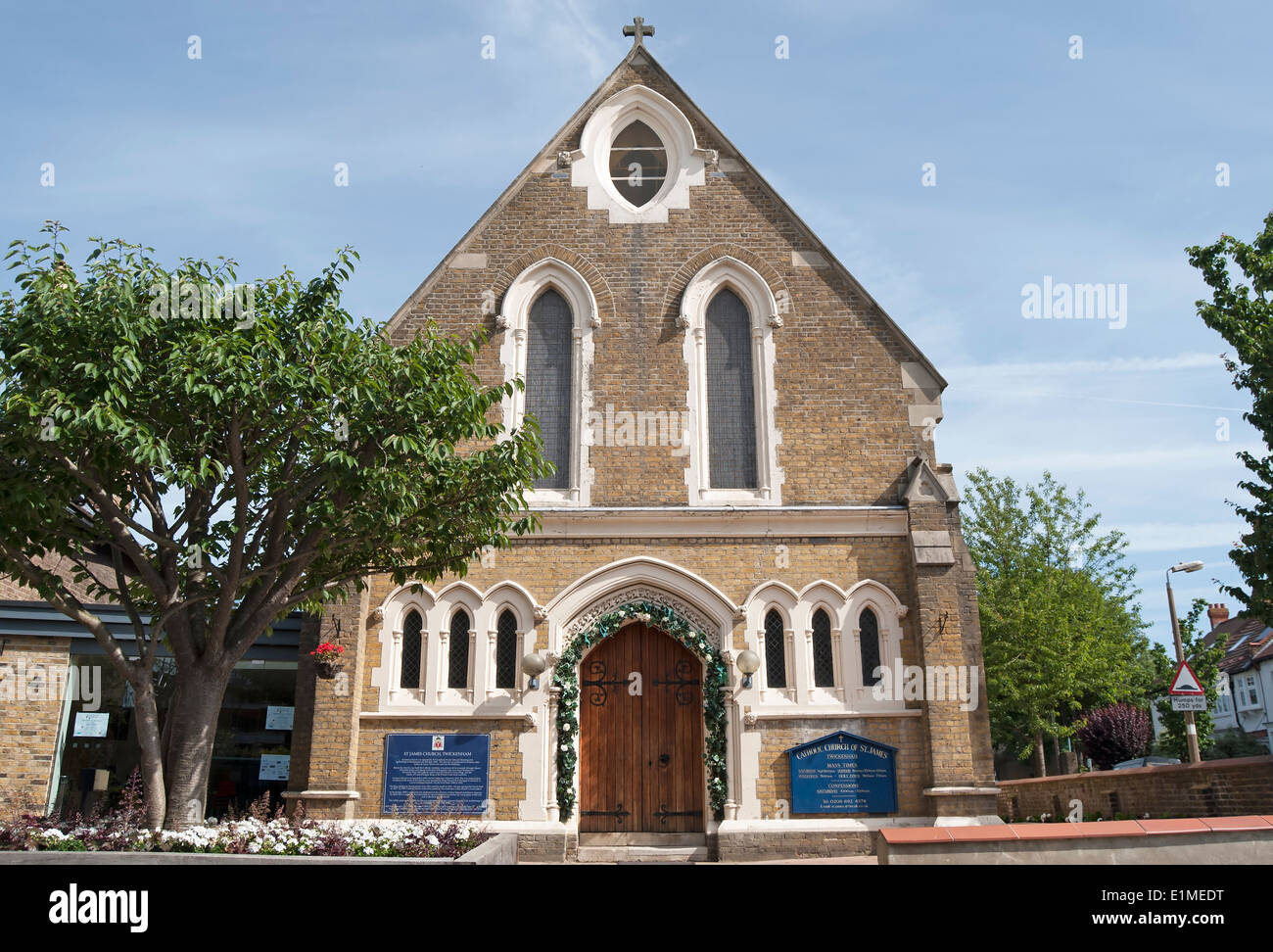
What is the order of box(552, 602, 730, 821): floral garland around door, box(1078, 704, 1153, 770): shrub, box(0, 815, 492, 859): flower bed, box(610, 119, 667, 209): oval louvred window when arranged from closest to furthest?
Answer: box(0, 815, 492, 859): flower bed < box(552, 602, 730, 821): floral garland around door < box(610, 119, 667, 209): oval louvred window < box(1078, 704, 1153, 770): shrub

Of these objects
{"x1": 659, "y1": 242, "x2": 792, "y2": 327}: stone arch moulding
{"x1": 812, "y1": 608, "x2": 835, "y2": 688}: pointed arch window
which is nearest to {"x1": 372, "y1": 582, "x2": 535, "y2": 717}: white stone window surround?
{"x1": 812, "y1": 608, "x2": 835, "y2": 688}: pointed arch window

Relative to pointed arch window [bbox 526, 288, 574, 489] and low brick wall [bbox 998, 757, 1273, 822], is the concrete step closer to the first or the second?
pointed arch window [bbox 526, 288, 574, 489]

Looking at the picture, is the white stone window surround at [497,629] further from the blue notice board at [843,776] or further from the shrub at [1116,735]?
the shrub at [1116,735]

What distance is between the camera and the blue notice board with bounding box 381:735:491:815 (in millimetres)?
13766

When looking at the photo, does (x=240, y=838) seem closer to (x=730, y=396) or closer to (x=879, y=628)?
(x=879, y=628)

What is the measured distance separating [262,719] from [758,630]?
782 cm

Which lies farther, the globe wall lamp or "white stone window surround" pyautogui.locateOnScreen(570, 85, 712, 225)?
Answer: "white stone window surround" pyautogui.locateOnScreen(570, 85, 712, 225)

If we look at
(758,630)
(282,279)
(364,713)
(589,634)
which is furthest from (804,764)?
(282,279)

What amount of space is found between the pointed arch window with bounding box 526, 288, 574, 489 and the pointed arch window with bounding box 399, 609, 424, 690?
8.87 ft

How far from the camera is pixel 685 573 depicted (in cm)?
1454

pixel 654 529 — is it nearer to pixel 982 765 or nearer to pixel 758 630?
pixel 758 630

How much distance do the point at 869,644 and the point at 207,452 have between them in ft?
30.4
